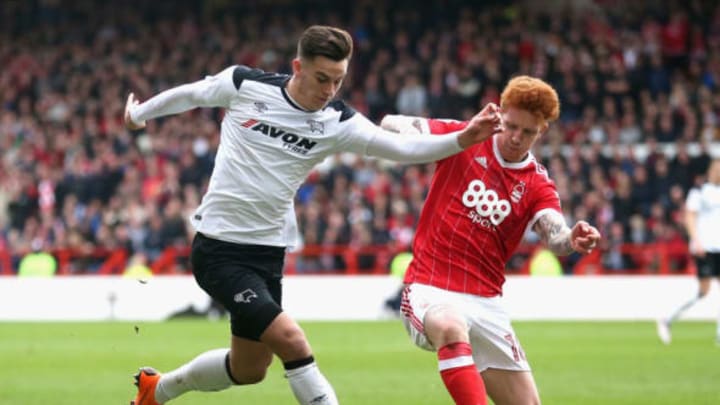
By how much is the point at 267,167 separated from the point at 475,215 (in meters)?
1.24

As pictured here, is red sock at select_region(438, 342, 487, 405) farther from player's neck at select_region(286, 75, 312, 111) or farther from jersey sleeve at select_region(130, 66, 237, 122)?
jersey sleeve at select_region(130, 66, 237, 122)

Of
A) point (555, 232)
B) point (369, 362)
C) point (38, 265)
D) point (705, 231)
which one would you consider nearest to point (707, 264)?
point (705, 231)

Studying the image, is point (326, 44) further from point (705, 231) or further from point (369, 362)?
point (705, 231)

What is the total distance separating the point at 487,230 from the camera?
775 centimetres

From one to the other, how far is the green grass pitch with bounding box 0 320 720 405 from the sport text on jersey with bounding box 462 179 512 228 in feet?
10.9

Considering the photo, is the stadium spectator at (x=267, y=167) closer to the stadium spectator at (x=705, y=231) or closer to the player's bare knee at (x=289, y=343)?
the player's bare knee at (x=289, y=343)

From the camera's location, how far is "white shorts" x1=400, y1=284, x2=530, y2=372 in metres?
7.61

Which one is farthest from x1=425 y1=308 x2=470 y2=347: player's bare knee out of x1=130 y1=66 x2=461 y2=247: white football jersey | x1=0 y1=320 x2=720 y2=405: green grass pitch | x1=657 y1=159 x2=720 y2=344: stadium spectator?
x1=657 y1=159 x2=720 y2=344: stadium spectator

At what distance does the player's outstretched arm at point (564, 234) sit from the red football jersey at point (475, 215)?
0.08 meters

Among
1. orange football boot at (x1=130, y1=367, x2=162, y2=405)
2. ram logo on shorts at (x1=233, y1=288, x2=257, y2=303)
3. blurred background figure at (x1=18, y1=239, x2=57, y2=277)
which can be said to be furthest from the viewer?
blurred background figure at (x1=18, y1=239, x2=57, y2=277)

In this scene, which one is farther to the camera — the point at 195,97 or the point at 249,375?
the point at 249,375

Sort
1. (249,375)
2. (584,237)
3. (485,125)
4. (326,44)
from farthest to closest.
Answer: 1. (249,375)
2. (326,44)
3. (584,237)
4. (485,125)

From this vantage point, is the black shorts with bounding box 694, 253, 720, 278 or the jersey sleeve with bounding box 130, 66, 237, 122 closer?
the jersey sleeve with bounding box 130, 66, 237, 122

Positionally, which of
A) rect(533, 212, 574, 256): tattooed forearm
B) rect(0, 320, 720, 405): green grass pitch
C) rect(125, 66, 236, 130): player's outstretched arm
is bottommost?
rect(0, 320, 720, 405): green grass pitch
